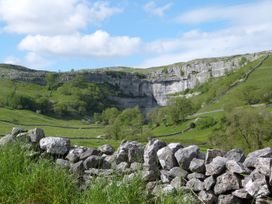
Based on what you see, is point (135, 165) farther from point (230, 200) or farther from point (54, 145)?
point (230, 200)

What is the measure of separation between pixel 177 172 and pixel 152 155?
828 mm

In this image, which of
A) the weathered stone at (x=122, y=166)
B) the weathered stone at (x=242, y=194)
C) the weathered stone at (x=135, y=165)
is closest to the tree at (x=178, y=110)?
the weathered stone at (x=122, y=166)

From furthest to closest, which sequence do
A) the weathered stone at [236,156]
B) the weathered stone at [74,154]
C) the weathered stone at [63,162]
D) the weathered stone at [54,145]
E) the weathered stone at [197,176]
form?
the weathered stone at [54,145] < the weathered stone at [74,154] < the weathered stone at [63,162] < the weathered stone at [236,156] < the weathered stone at [197,176]

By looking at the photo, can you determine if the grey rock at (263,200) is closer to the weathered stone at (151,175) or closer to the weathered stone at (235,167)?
the weathered stone at (235,167)

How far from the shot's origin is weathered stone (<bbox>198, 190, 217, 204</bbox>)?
30.5ft

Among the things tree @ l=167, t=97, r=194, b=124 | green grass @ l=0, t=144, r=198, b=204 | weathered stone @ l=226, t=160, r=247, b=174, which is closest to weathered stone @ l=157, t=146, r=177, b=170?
weathered stone @ l=226, t=160, r=247, b=174

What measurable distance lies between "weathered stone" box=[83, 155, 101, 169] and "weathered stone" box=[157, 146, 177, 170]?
157 cm

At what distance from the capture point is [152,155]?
1065 cm

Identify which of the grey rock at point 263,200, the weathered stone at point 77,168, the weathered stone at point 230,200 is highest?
the weathered stone at point 77,168

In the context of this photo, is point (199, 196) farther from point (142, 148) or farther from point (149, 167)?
point (142, 148)

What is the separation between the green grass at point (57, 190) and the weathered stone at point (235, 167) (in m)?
1.65

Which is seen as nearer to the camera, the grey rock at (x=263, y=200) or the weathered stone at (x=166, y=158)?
the grey rock at (x=263, y=200)

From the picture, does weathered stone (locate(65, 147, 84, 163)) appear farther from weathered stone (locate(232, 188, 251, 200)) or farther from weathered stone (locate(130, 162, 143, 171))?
weathered stone (locate(232, 188, 251, 200))

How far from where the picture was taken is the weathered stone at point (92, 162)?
35.9 ft
